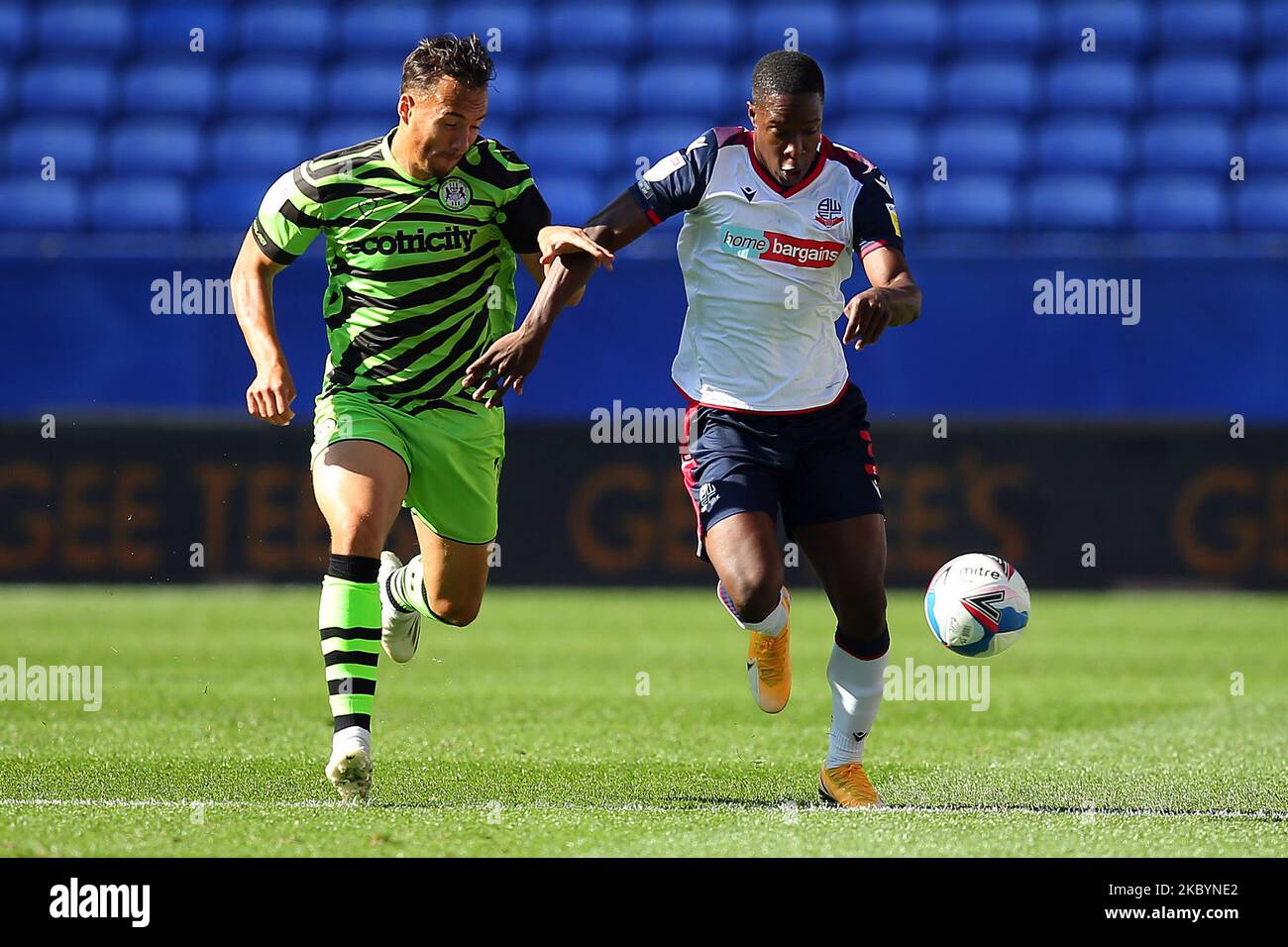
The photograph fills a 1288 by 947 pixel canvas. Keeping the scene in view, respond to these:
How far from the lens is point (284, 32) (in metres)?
18.2

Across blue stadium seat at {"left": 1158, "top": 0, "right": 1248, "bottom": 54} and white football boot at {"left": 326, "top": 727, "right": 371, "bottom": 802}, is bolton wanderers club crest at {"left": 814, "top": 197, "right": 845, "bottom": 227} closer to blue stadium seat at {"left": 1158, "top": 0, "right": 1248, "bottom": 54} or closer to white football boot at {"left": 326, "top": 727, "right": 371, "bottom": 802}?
white football boot at {"left": 326, "top": 727, "right": 371, "bottom": 802}

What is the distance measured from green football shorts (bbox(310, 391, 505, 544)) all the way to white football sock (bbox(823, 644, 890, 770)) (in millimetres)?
1403

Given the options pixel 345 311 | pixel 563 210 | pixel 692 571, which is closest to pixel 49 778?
pixel 345 311

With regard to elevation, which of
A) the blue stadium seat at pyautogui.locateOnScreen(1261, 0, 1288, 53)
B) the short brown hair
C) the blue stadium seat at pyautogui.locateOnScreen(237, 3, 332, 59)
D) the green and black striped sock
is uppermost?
A: the blue stadium seat at pyautogui.locateOnScreen(237, 3, 332, 59)

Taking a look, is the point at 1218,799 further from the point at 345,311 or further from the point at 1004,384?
the point at 1004,384

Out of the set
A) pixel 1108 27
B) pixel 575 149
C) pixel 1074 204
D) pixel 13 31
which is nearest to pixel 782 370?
pixel 1074 204

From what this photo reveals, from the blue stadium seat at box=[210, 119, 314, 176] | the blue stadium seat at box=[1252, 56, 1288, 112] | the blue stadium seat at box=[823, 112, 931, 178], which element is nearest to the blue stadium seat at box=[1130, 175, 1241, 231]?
the blue stadium seat at box=[1252, 56, 1288, 112]

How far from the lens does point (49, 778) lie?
20.0ft

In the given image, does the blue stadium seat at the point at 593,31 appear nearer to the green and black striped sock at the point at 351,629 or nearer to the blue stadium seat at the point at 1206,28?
the blue stadium seat at the point at 1206,28

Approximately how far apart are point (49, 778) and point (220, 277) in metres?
8.13

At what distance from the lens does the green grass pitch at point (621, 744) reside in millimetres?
5078

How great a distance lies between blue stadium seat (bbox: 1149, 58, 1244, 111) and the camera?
17125mm

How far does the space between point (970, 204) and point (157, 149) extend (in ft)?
24.2

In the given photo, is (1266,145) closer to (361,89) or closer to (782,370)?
(361,89)
